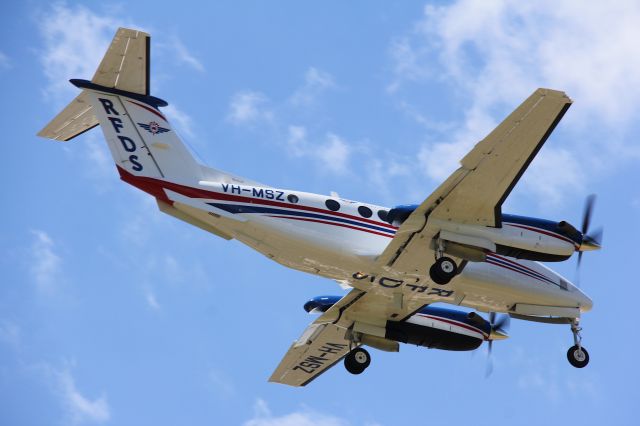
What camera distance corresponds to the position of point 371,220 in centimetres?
2662

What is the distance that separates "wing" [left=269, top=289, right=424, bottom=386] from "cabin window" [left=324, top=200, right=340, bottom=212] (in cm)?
326

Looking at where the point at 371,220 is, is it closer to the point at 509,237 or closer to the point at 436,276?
the point at 436,276

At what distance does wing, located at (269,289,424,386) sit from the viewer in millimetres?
28969

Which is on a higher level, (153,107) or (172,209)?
(153,107)

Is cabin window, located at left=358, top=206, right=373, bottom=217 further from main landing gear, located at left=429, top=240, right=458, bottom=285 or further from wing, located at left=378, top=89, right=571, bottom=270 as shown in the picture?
main landing gear, located at left=429, top=240, right=458, bottom=285

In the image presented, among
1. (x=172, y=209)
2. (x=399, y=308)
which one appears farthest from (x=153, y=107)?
(x=399, y=308)

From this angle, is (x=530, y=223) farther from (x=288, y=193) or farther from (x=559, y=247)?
(x=288, y=193)

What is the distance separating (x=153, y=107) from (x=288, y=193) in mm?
4357

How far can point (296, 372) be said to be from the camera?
3130 cm

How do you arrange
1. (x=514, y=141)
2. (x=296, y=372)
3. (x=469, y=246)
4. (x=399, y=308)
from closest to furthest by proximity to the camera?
(x=514, y=141) → (x=469, y=246) → (x=399, y=308) → (x=296, y=372)

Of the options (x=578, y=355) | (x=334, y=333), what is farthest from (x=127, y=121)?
(x=578, y=355)

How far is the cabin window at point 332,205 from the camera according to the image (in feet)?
86.0

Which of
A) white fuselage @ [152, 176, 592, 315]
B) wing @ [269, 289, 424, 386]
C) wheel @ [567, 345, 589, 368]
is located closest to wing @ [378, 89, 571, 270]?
white fuselage @ [152, 176, 592, 315]

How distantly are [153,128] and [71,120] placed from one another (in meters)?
2.15
